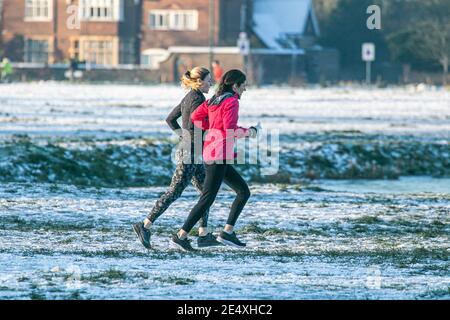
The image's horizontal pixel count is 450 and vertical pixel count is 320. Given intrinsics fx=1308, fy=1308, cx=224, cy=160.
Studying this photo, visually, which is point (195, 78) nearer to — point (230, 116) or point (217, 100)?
point (217, 100)

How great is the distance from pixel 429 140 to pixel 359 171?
15.7 ft

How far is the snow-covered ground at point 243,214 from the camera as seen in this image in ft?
36.8

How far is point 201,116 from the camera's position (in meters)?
13.4

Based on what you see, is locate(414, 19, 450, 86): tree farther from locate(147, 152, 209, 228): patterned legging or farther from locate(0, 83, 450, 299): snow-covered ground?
locate(147, 152, 209, 228): patterned legging

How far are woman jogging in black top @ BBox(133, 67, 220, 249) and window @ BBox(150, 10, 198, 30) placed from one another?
7674 centimetres

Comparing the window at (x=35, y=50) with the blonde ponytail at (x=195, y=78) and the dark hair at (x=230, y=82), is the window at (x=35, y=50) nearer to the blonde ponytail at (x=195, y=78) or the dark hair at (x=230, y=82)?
the blonde ponytail at (x=195, y=78)

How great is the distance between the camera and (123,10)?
90.6m

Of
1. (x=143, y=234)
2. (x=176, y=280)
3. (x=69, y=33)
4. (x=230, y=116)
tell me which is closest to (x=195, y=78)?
(x=230, y=116)

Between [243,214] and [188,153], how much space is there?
4105 mm

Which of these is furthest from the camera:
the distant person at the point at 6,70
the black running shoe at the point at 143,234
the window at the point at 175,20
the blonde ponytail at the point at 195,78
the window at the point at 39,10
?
the window at the point at 39,10


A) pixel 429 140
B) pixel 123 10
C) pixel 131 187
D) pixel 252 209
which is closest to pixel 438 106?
pixel 429 140

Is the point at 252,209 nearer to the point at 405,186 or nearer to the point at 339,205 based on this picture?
the point at 339,205

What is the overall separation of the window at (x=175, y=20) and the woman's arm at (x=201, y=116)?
7704 cm

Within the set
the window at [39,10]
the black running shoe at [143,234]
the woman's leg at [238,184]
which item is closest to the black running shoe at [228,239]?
the woman's leg at [238,184]
